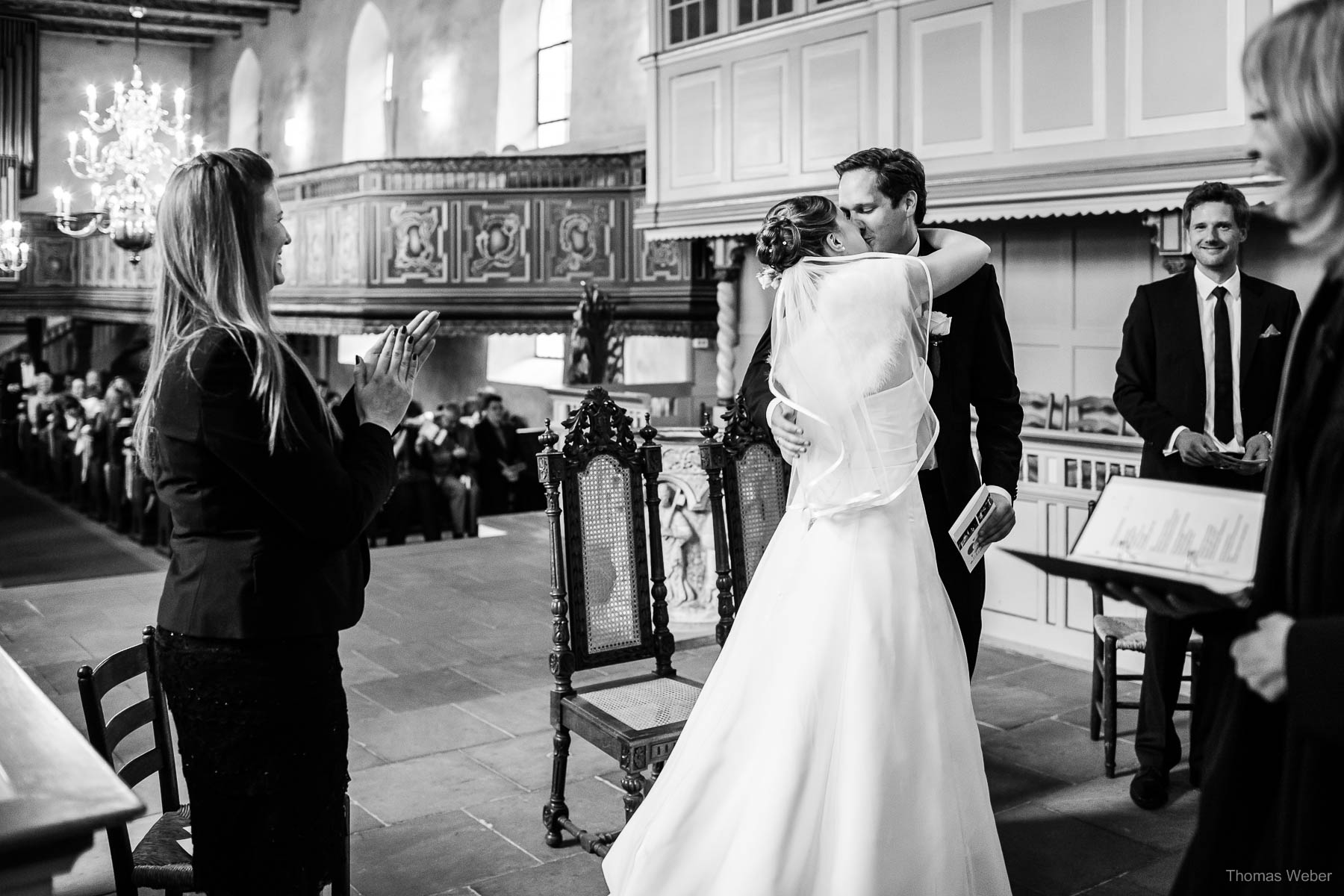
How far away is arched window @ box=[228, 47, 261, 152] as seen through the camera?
2048 cm

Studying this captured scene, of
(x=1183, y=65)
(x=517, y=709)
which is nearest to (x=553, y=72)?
(x=1183, y=65)

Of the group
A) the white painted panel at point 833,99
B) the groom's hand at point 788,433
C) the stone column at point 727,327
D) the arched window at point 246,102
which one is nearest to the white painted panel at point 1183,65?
the white painted panel at point 833,99

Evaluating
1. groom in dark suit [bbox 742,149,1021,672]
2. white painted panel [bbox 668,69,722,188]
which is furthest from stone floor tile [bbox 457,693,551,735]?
white painted panel [bbox 668,69,722,188]

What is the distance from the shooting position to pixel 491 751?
13.3 feet

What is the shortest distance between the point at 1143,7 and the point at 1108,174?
2.26ft

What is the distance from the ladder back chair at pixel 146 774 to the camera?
6.88 ft

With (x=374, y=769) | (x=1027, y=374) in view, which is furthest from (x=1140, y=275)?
(x=374, y=769)

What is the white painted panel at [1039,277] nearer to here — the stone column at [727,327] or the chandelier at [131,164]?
the stone column at [727,327]

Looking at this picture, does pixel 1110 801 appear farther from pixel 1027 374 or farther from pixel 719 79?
pixel 719 79

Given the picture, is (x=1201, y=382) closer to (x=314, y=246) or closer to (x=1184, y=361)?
(x=1184, y=361)

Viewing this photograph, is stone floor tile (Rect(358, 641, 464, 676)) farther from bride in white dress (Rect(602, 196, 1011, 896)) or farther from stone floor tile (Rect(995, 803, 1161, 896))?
bride in white dress (Rect(602, 196, 1011, 896))

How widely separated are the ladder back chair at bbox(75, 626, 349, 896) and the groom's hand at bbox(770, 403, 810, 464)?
3.72 ft

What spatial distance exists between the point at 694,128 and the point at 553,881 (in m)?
5.56

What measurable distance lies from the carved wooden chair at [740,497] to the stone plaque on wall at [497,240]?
27.5 feet
